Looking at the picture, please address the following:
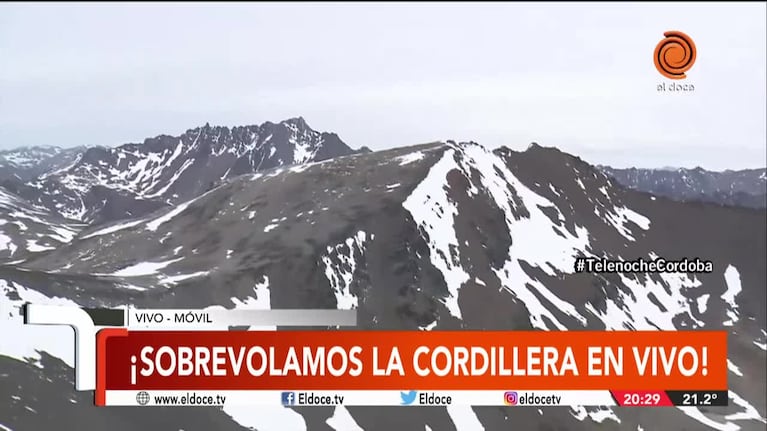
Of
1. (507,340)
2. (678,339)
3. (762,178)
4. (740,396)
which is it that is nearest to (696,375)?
(678,339)

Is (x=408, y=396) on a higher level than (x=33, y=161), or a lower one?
lower

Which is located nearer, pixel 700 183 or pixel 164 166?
pixel 164 166

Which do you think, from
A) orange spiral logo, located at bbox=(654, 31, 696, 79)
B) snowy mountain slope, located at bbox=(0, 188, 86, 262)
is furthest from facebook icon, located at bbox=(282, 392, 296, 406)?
orange spiral logo, located at bbox=(654, 31, 696, 79)

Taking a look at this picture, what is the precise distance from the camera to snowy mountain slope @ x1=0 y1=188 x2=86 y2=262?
25.6 feet

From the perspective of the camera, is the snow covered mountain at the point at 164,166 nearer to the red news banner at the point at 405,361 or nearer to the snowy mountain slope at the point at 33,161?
the snowy mountain slope at the point at 33,161

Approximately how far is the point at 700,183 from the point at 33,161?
8.49 meters

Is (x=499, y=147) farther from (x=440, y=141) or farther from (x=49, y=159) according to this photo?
(x=49, y=159)

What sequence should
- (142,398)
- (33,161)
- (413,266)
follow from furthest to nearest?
(413,266), (33,161), (142,398)

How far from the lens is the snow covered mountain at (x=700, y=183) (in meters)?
8.76

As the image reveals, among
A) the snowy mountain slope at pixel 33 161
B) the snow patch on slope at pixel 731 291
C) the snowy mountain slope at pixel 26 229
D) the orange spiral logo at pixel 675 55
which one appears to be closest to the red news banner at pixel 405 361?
the snow patch on slope at pixel 731 291

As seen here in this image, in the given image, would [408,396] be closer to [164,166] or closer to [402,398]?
[402,398]

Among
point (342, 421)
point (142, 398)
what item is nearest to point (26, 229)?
point (142, 398)

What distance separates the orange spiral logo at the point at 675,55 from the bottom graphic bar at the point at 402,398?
12.2 feet

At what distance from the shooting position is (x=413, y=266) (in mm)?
9820
